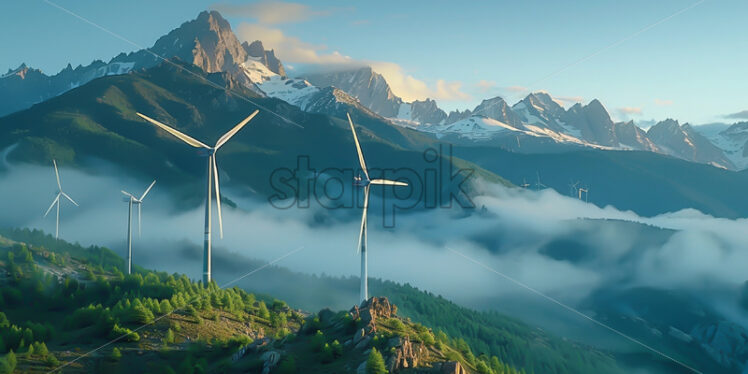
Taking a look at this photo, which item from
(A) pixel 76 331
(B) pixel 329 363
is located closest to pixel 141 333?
(A) pixel 76 331

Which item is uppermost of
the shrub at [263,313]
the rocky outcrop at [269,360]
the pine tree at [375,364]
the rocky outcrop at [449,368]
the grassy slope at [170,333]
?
the pine tree at [375,364]

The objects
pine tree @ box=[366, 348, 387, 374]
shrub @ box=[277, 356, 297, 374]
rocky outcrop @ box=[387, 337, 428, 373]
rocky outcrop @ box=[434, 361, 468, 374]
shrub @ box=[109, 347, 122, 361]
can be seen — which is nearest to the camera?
pine tree @ box=[366, 348, 387, 374]

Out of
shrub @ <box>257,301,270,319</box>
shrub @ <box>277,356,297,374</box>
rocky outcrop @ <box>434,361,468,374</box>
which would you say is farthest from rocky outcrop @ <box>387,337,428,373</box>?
shrub @ <box>257,301,270,319</box>

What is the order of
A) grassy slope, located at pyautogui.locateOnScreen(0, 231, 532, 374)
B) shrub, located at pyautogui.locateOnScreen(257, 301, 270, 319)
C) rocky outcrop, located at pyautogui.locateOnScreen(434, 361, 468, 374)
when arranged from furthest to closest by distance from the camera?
shrub, located at pyautogui.locateOnScreen(257, 301, 270, 319) < grassy slope, located at pyautogui.locateOnScreen(0, 231, 532, 374) < rocky outcrop, located at pyautogui.locateOnScreen(434, 361, 468, 374)

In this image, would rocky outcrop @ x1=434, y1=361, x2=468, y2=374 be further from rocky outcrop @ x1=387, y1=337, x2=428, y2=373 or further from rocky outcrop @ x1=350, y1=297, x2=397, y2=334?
rocky outcrop @ x1=350, y1=297, x2=397, y2=334

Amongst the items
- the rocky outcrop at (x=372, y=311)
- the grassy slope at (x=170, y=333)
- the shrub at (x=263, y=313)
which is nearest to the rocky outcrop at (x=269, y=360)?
the grassy slope at (x=170, y=333)

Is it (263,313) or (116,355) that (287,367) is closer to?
(116,355)

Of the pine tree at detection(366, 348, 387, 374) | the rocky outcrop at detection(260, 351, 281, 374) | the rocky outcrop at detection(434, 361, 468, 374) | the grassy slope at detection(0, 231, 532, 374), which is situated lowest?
the grassy slope at detection(0, 231, 532, 374)

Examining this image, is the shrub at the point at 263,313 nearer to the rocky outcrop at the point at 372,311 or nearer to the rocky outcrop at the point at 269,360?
the rocky outcrop at the point at 372,311

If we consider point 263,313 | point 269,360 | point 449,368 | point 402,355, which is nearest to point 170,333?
point 269,360

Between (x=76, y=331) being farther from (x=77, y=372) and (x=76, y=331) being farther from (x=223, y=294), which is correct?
(x=223, y=294)

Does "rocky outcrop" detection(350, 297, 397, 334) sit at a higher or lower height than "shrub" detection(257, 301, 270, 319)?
higher
